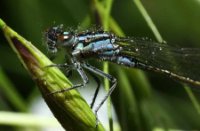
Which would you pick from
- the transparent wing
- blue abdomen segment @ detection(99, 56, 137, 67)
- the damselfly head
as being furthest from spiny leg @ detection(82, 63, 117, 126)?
the transparent wing

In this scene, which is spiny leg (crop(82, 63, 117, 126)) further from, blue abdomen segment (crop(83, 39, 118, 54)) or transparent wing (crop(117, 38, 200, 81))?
transparent wing (crop(117, 38, 200, 81))

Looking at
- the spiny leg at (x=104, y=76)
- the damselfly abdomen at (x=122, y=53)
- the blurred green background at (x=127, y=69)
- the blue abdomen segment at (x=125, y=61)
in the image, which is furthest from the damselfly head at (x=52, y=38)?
the blue abdomen segment at (x=125, y=61)

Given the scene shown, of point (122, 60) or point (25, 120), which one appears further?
point (122, 60)

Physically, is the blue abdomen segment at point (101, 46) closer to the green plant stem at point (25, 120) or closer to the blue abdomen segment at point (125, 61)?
the blue abdomen segment at point (125, 61)

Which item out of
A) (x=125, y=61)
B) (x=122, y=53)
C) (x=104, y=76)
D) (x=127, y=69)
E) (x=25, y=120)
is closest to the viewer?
(x=104, y=76)

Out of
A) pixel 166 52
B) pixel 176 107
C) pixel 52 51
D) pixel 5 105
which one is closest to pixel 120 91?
pixel 52 51

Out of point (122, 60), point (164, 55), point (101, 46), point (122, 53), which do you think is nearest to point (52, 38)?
point (101, 46)

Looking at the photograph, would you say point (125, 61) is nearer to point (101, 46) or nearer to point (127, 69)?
point (101, 46)
